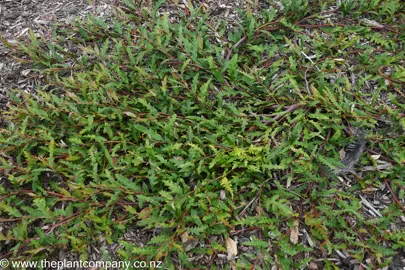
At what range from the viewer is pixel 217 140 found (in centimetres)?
252

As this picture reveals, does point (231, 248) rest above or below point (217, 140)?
below

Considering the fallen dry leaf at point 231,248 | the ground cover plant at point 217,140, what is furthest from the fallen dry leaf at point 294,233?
the fallen dry leaf at point 231,248

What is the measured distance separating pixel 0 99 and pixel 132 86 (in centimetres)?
112

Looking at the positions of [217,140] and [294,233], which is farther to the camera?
[217,140]

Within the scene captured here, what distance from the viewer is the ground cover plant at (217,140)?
2209 millimetres

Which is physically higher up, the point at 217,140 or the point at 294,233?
the point at 217,140

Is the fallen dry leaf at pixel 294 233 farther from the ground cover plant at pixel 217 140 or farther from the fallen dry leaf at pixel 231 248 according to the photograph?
the fallen dry leaf at pixel 231 248

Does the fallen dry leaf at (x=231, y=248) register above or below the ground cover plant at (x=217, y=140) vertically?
below

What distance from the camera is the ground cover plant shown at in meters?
2.21

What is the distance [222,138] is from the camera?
249 centimetres

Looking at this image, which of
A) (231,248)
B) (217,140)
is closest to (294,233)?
(231,248)

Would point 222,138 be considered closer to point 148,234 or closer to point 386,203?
point 148,234

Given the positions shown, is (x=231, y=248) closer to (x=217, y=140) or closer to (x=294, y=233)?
(x=294, y=233)

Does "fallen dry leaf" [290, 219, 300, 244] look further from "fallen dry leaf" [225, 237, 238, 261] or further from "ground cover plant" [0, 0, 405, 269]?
"fallen dry leaf" [225, 237, 238, 261]
